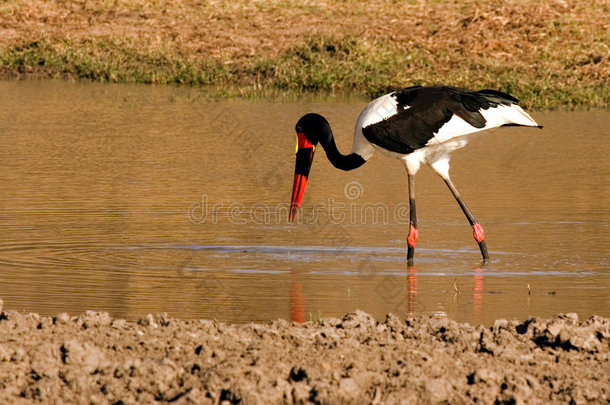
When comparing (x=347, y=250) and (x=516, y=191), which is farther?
(x=516, y=191)

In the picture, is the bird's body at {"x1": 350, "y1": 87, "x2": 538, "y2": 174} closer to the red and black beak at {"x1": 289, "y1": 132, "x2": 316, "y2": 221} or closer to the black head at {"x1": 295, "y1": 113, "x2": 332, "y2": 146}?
the black head at {"x1": 295, "y1": 113, "x2": 332, "y2": 146}

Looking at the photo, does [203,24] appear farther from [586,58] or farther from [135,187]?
[135,187]

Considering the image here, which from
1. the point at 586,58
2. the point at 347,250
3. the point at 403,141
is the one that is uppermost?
the point at 586,58

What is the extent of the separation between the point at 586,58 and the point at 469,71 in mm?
1686

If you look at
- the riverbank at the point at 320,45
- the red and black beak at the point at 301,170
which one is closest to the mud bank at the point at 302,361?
the red and black beak at the point at 301,170

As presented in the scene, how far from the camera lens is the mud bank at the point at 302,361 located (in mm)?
4234

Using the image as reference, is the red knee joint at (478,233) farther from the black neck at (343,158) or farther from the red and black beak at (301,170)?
the red and black beak at (301,170)

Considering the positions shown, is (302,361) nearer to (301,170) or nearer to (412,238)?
(412,238)

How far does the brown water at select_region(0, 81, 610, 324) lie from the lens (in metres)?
6.23

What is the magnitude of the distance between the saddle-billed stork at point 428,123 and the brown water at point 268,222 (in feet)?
1.61

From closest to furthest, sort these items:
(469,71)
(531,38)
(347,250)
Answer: (347,250) < (469,71) < (531,38)

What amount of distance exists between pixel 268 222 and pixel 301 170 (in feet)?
2.42

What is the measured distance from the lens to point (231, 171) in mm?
10492

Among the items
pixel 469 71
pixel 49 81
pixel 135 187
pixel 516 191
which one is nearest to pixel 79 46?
pixel 49 81
